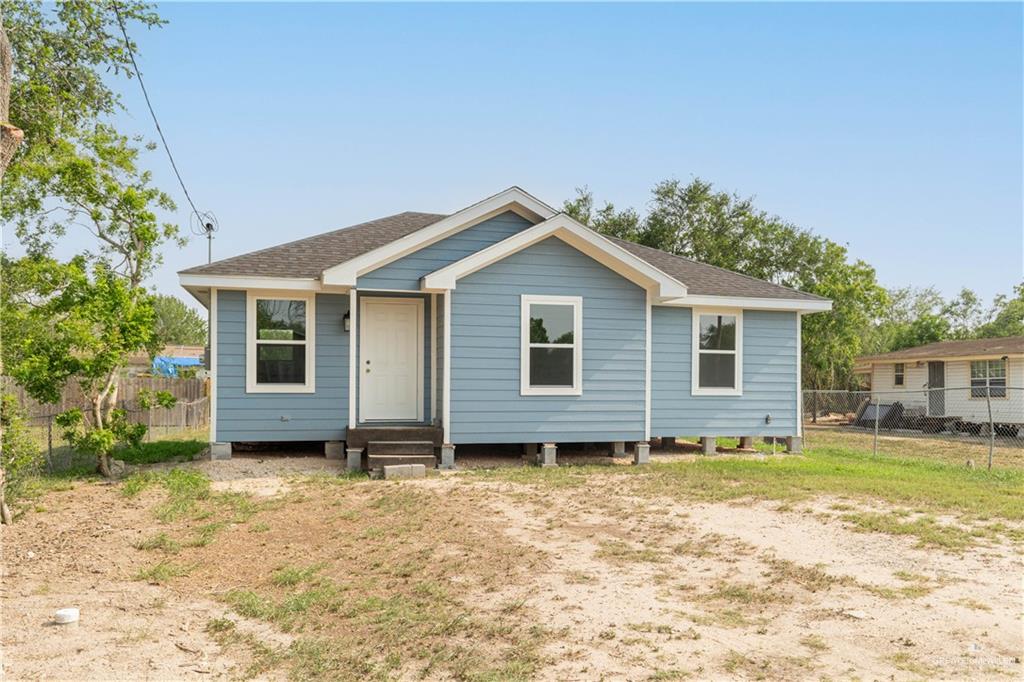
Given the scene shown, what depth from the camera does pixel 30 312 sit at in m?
10.0

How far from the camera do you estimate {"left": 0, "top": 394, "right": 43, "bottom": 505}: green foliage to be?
716cm

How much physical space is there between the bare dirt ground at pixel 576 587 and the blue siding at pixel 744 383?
14.5ft

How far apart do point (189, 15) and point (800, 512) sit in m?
14.1

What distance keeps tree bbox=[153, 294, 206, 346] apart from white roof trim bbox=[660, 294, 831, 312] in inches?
1713

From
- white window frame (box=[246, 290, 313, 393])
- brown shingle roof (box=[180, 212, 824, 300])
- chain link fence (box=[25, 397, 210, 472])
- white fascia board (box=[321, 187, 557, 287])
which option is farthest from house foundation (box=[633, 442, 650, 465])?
chain link fence (box=[25, 397, 210, 472])

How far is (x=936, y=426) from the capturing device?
24.0 m

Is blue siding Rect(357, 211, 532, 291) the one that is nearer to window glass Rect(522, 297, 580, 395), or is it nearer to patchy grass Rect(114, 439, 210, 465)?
window glass Rect(522, 297, 580, 395)

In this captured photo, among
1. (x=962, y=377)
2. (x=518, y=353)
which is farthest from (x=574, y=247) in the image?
(x=962, y=377)

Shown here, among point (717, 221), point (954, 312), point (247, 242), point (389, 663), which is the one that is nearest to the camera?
point (389, 663)

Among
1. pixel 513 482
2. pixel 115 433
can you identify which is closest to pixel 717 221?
pixel 513 482

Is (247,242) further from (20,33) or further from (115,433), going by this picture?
(115,433)

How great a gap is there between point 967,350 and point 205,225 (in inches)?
945

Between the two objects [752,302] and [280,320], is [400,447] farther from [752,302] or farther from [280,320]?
[752,302]

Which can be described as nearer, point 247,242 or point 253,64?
point 253,64
